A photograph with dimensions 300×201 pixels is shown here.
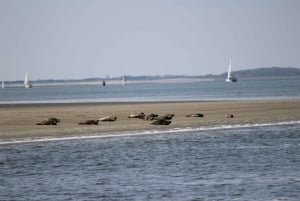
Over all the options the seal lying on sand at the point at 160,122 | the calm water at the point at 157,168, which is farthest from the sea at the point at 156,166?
the seal lying on sand at the point at 160,122

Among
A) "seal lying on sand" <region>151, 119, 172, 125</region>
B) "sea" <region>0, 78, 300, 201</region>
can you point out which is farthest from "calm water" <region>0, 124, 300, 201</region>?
"seal lying on sand" <region>151, 119, 172, 125</region>

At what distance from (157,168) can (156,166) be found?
470 mm

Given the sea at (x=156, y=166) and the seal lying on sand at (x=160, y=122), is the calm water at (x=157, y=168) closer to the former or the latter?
the sea at (x=156, y=166)

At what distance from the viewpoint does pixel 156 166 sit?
22984mm

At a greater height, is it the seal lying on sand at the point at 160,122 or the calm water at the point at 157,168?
the seal lying on sand at the point at 160,122

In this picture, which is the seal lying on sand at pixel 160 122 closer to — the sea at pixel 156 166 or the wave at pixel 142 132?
the wave at pixel 142 132

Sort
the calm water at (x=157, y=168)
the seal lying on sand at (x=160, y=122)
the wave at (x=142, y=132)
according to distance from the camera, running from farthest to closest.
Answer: the seal lying on sand at (x=160, y=122), the wave at (x=142, y=132), the calm water at (x=157, y=168)

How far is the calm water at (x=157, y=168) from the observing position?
711 inches

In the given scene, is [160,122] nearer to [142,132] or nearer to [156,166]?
[142,132]

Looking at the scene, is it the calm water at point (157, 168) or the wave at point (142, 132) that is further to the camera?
the wave at point (142, 132)

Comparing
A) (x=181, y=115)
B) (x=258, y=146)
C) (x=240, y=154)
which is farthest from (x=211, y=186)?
(x=181, y=115)

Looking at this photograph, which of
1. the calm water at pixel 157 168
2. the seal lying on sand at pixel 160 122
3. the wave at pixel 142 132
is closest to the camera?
the calm water at pixel 157 168

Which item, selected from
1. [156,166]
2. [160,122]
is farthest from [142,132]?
[156,166]

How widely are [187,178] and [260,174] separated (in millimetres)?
2278
